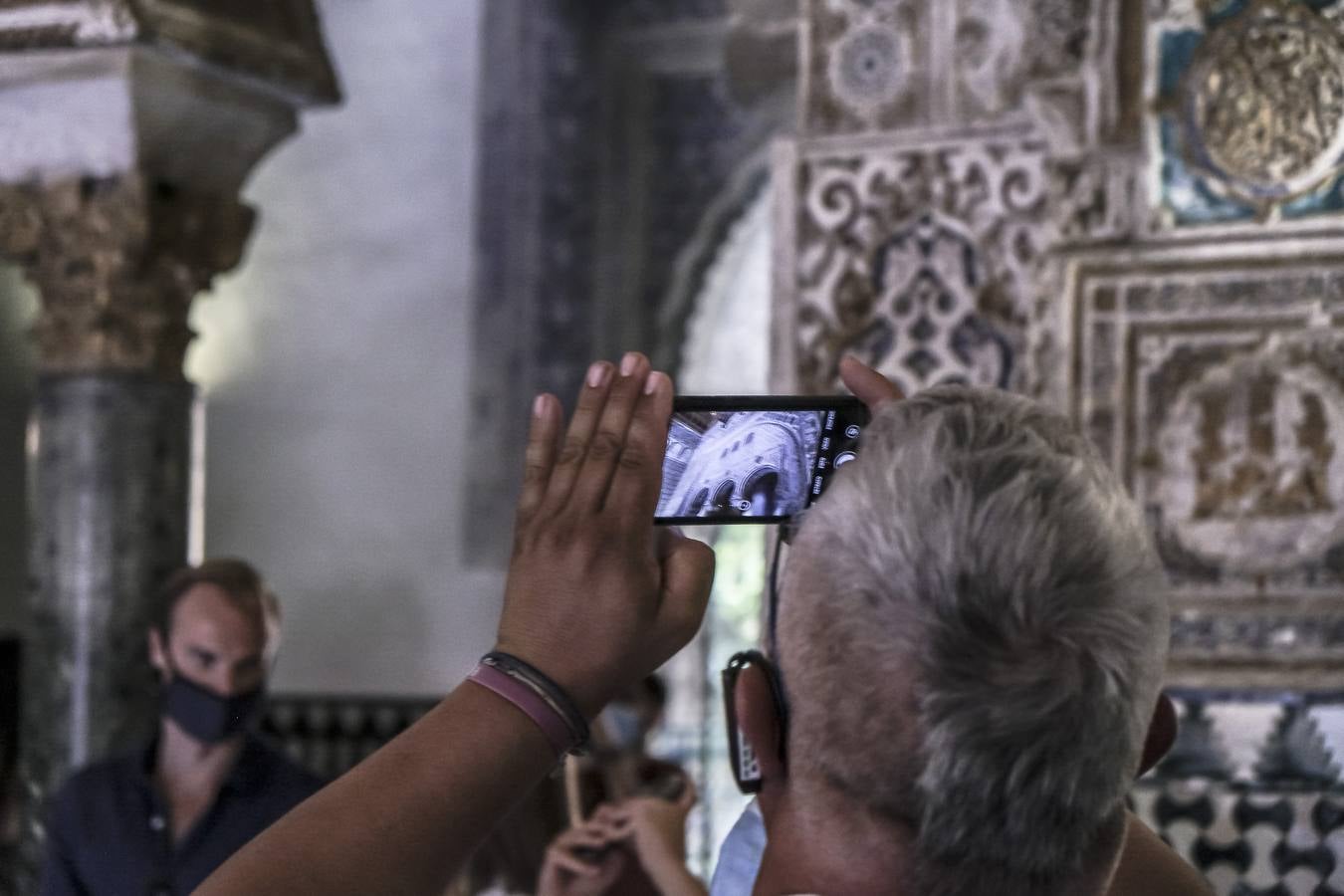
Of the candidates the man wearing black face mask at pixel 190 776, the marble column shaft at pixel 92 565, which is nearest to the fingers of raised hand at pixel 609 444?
the man wearing black face mask at pixel 190 776

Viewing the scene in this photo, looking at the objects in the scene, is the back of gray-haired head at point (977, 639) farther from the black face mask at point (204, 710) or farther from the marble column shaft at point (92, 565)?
the marble column shaft at point (92, 565)

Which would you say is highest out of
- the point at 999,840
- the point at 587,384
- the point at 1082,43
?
the point at 1082,43

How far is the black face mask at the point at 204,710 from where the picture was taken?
3.11 meters

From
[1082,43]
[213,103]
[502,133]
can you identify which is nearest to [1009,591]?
[1082,43]

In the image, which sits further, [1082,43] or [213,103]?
[213,103]

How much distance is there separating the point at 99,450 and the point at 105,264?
19.9 inches

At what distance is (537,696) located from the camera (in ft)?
2.95

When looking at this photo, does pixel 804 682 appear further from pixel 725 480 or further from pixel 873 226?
pixel 873 226

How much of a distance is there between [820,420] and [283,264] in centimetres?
636

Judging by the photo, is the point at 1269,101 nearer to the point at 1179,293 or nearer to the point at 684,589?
the point at 1179,293

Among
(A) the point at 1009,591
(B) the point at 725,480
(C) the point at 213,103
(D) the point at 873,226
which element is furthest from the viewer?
(C) the point at 213,103

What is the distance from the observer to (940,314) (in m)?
3.25

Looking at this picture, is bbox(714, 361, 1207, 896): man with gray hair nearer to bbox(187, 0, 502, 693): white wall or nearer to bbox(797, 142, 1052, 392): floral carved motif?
bbox(797, 142, 1052, 392): floral carved motif

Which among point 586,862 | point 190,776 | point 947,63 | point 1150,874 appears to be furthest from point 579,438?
point 947,63
